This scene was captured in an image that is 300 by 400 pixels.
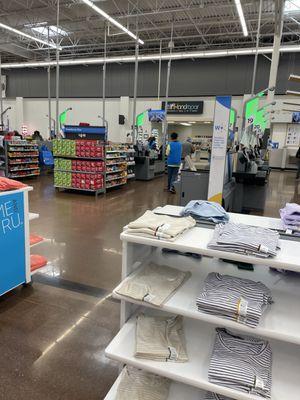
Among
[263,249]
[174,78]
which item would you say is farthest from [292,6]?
[263,249]

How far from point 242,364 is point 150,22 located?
1336 centimetres

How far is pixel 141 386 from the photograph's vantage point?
154 cm

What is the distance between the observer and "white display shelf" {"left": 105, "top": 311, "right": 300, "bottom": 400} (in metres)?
1.30

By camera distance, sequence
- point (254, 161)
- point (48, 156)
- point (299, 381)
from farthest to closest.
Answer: point (48, 156) < point (254, 161) < point (299, 381)

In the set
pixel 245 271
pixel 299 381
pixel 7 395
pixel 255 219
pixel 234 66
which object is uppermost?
pixel 234 66

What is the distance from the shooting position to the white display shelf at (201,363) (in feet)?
4.27

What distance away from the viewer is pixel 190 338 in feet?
5.38

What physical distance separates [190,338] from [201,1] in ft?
35.6

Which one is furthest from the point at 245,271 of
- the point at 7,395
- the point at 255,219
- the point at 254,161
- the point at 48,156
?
the point at 48,156

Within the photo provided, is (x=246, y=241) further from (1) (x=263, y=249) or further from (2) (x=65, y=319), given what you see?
(2) (x=65, y=319)

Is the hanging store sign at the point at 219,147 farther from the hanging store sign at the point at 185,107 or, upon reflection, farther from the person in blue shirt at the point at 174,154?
the hanging store sign at the point at 185,107

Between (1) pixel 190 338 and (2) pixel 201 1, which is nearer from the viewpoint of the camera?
(1) pixel 190 338

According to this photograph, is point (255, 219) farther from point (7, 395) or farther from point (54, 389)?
point (7, 395)

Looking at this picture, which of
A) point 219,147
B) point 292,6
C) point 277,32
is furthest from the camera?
point 292,6
